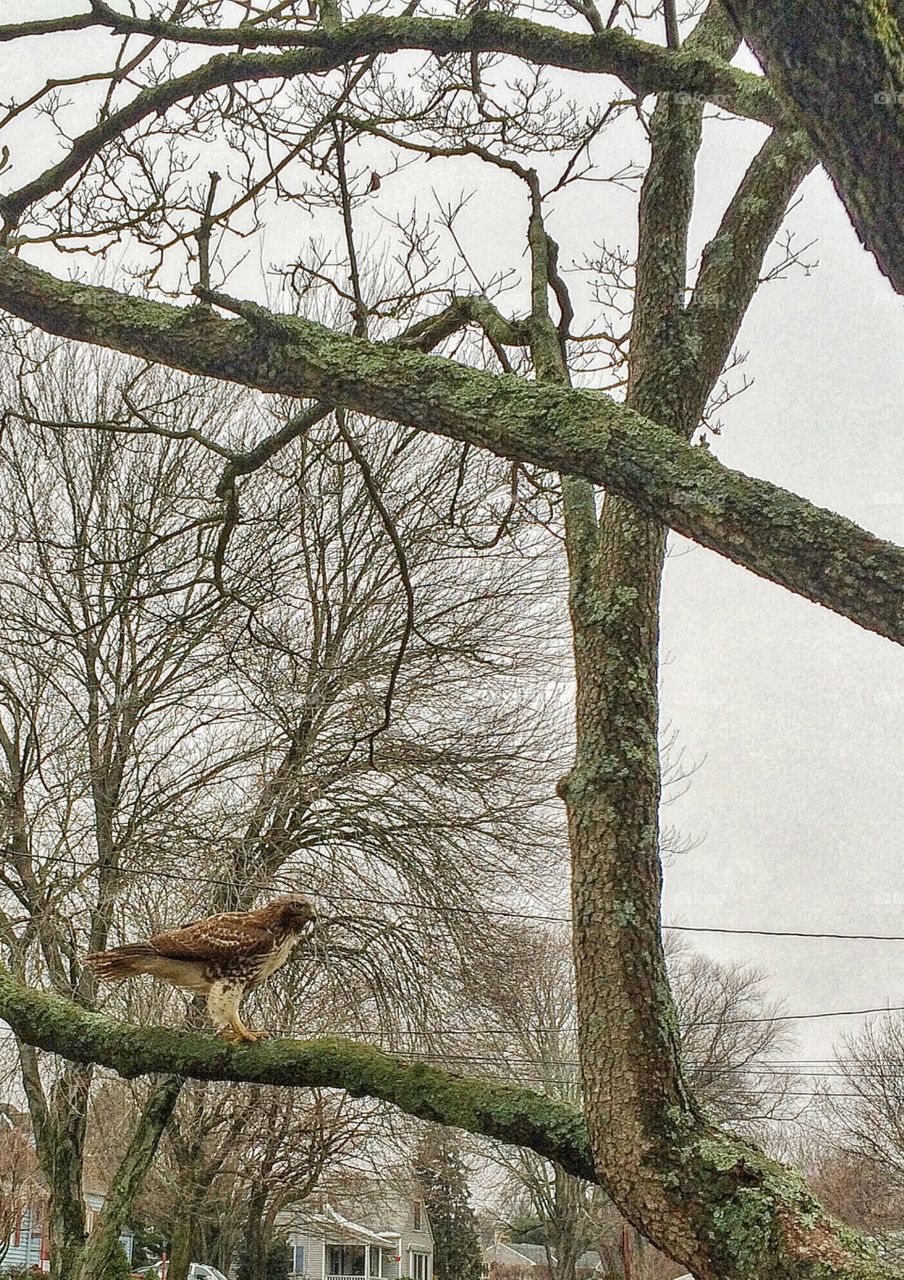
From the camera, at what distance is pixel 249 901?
854 cm

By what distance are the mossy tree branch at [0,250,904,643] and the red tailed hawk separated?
1.68 metres

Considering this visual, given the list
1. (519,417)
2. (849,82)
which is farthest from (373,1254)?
(849,82)

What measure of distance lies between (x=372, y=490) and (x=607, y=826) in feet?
4.14

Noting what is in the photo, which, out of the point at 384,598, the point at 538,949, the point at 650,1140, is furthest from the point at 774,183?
the point at 538,949

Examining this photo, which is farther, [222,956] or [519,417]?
[222,956]

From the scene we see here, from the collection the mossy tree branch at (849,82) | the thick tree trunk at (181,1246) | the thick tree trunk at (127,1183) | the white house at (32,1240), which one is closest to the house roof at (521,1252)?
the white house at (32,1240)

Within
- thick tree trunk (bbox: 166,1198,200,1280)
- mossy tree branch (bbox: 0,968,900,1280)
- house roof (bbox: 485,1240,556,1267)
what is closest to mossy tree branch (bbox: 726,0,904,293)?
mossy tree branch (bbox: 0,968,900,1280)

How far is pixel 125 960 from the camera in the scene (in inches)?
138

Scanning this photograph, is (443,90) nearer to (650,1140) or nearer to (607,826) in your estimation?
(607,826)

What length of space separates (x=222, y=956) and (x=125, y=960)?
0.27 m

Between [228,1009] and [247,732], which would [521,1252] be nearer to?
[247,732]

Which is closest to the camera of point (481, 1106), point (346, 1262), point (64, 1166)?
point (481, 1106)

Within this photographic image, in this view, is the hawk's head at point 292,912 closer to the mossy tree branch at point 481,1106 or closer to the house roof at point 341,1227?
the mossy tree branch at point 481,1106

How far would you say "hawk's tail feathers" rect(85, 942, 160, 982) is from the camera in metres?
3.47
